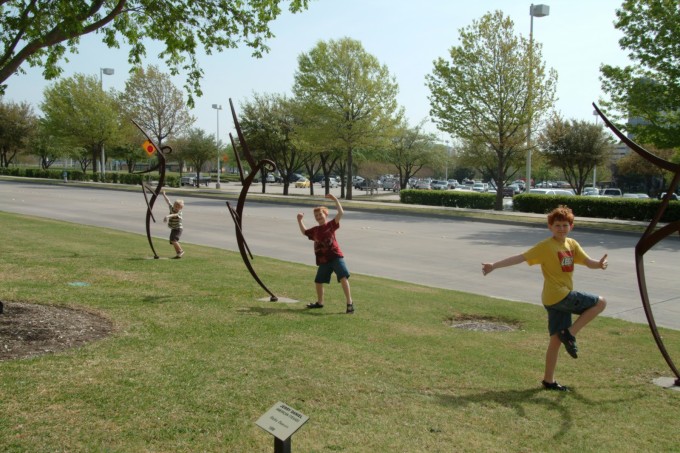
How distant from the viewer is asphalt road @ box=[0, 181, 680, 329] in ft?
37.7

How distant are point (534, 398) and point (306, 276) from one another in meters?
6.53

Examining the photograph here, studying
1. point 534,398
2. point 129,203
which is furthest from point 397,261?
point 129,203

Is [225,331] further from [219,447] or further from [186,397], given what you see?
[219,447]

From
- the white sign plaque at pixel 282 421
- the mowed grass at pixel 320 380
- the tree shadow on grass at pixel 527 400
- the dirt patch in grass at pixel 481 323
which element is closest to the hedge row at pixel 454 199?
the mowed grass at pixel 320 380

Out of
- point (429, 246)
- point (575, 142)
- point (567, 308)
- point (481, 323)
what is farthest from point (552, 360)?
point (575, 142)

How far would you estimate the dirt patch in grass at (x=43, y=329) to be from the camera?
5637 mm

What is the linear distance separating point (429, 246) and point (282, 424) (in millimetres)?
14482

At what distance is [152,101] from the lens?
51.3 metres

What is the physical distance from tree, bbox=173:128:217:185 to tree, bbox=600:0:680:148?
4188cm

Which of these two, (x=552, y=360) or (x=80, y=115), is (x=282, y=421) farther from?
(x=80, y=115)

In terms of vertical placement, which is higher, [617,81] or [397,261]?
[617,81]

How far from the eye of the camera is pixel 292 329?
691 cm

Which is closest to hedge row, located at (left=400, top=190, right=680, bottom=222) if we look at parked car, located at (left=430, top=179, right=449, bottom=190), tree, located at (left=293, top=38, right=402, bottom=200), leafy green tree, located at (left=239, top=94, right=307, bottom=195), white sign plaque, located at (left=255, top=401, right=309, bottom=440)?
tree, located at (left=293, top=38, right=402, bottom=200)

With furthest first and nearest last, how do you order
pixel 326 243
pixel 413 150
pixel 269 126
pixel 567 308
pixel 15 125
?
pixel 15 125 → pixel 413 150 → pixel 269 126 → pixel 326 243 → pixel 567 308
